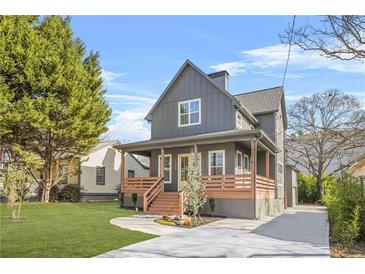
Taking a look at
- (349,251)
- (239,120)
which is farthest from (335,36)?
(239,120)

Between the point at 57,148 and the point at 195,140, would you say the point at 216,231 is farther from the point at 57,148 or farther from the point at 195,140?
the point at 57,148

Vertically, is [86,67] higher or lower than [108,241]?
higher

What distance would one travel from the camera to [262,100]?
56.2ft

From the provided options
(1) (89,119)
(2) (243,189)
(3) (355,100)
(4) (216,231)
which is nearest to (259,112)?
(3) (355,100)

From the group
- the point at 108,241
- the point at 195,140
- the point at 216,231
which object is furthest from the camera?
the point at 195,140

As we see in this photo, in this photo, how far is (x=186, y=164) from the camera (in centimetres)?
1380

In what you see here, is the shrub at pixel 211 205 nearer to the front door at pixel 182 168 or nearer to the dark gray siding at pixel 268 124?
the front door at pixel 182 168

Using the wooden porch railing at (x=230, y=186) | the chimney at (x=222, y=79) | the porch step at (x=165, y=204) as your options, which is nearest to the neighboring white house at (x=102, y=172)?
the porch step at (x=165, y=204)

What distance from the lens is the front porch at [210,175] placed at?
11.2 metres

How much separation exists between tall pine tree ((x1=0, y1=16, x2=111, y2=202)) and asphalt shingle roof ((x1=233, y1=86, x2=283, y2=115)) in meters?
7.31

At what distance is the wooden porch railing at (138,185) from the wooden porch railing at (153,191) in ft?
0.79

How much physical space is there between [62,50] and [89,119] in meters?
3.40

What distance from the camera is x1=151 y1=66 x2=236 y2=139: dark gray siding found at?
525 inches

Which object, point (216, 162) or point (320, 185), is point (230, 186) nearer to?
point (216, 162)
